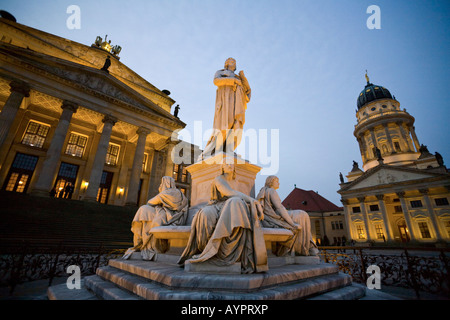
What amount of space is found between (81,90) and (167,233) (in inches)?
836

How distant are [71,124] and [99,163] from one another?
744cm

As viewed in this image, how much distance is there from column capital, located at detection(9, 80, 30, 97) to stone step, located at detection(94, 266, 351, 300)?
20.6 metres

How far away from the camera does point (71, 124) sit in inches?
813

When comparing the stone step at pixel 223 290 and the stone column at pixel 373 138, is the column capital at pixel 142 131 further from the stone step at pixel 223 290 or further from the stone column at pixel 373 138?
the stone column at pixel 373 138

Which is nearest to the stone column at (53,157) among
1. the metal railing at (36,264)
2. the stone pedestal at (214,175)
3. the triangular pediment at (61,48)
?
the triangular pediment at (61,48)

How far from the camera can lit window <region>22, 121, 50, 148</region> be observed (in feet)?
61.1

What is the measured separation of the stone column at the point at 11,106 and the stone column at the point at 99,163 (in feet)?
18.7

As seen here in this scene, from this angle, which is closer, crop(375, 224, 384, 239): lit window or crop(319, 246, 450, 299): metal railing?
crop(319, 246, 450, 299): metal railing

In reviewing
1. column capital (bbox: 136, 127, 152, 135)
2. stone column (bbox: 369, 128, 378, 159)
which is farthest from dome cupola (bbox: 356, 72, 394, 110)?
column capital (bbox: 136, 127, 152, 135)

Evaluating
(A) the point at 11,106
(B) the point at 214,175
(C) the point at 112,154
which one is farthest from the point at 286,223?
(C) the point at 112,154

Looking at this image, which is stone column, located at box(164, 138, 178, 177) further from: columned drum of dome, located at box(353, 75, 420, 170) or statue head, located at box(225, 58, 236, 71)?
columned drum of dome, located at box(353, 75, 420, 170)
